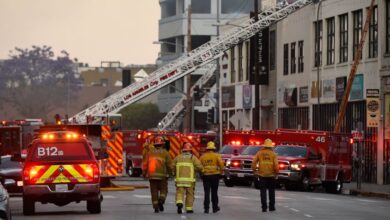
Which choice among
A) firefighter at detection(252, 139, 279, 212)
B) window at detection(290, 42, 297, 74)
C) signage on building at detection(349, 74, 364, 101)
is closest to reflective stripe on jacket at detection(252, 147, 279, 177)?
firefighter at detection(252, 139, 279, 212)

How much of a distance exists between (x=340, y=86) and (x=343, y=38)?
2.66 meters

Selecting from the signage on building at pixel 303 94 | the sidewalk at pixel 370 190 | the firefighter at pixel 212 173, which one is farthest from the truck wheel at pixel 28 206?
the signage on building at pixel 303 94

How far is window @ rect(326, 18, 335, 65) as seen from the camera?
6956 centimetres

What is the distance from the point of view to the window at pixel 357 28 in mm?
65438

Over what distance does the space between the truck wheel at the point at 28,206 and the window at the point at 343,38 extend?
3799 centimetres

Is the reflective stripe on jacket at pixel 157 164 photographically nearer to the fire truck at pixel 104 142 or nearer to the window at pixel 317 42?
the fire truck at pixel 104 142

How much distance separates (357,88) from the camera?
6519 cm

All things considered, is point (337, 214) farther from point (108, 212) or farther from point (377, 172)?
point (377, 172)

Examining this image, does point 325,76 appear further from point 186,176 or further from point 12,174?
point 186,176

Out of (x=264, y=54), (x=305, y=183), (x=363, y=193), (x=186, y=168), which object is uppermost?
(x=264, y=54)

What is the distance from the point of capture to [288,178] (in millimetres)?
49750

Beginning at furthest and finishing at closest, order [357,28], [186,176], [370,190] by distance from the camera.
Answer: [357,28] → [370,190] → [186,176]

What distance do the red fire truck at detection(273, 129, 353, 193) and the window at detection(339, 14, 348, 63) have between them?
47.2 ft

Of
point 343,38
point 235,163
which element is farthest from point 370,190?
point 343,38
